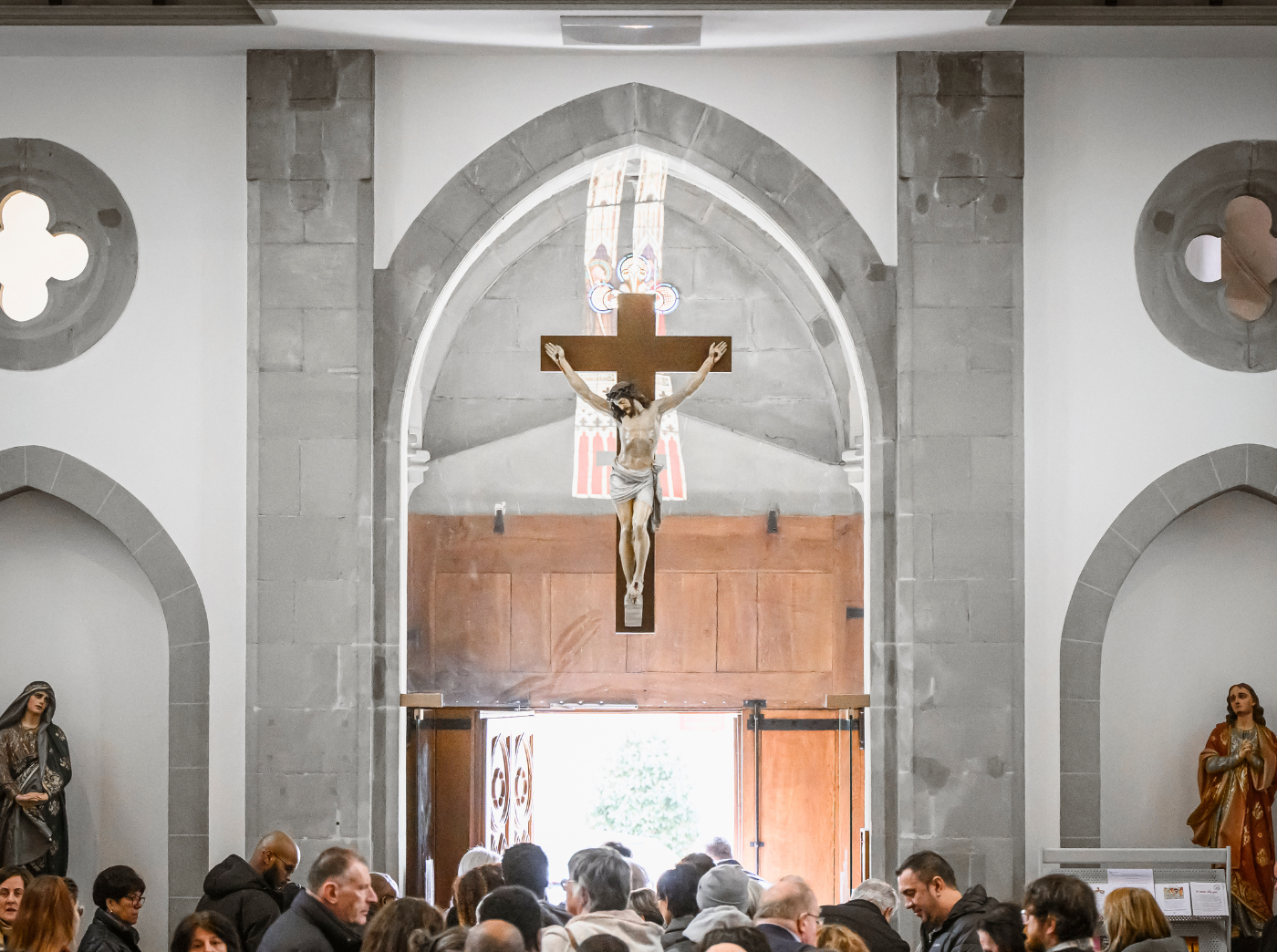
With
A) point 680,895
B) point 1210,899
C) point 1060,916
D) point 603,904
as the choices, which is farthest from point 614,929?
point 1210,899

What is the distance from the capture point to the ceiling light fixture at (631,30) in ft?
26.8

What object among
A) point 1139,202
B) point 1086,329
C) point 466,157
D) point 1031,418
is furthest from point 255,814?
point 1139,202

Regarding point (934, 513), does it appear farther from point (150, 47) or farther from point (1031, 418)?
point (150, 47)

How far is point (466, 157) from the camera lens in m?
A: 8.74

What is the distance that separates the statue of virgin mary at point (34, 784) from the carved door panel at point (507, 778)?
2.68m

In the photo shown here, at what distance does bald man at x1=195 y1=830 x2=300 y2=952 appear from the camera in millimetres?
5898

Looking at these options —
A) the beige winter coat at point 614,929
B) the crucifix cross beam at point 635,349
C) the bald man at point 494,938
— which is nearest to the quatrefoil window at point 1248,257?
the crucifix cross beam at point 635,349

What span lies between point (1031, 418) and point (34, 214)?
237 inches

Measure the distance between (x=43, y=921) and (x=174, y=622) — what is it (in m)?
4.05

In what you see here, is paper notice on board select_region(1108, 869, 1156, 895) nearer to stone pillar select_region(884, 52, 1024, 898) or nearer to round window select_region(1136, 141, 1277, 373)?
stone pillar select_region(884, 52, 1024, 898)

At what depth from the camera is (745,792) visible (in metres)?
10.5

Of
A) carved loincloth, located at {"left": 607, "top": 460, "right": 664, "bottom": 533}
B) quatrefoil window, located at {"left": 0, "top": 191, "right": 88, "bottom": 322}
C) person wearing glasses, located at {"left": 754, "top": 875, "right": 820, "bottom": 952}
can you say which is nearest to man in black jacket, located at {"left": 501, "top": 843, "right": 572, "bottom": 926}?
person wearing glasses, located at {"left": 754, "top": 875, "right": 820, "bottom": 952}

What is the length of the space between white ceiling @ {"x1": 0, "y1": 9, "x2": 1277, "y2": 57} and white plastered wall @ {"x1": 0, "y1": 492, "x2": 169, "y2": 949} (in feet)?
9.01

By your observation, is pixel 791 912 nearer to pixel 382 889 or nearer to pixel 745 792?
pixel 382 889
